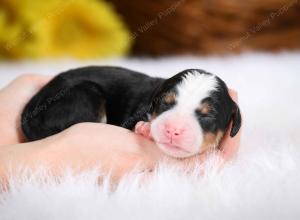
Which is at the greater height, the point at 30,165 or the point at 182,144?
the point at 182,144

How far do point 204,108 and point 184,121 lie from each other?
135 mm

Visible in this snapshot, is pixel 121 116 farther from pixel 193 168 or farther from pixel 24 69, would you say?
pixel 24 69

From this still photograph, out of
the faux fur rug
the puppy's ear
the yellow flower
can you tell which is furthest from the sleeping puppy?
the yellow flower

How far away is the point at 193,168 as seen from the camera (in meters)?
2.21

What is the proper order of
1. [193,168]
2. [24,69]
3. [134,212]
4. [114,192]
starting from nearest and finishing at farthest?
1. [134,212]
2. [114,192]
3. [193,168]
4. [24,69]

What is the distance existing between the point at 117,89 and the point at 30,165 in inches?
30.8

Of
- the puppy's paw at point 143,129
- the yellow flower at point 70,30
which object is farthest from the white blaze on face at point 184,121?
the yellow flower at point 70,30

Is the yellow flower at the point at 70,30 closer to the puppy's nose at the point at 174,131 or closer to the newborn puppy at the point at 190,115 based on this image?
the newborn puppy at the point at 190,115

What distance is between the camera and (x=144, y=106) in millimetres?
2605

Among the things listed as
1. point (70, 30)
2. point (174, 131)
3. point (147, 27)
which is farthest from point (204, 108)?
point (147, 27)

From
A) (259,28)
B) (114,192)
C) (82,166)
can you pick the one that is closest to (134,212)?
(114,192)

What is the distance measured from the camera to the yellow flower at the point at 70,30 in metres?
4.39

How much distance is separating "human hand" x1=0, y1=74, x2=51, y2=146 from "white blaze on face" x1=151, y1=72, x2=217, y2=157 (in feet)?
2.51

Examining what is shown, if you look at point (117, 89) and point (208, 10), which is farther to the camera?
point (208, 10)
